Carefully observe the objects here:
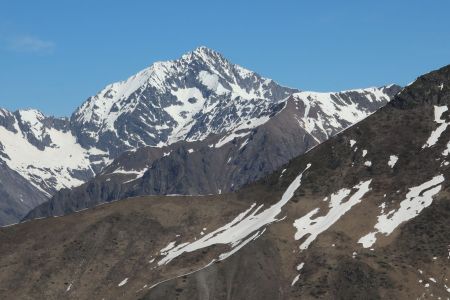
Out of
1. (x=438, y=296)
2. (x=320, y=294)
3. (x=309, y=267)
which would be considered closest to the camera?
(x=438, y=296)

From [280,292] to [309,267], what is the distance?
1046 cm

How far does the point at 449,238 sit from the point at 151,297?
68.7 metres

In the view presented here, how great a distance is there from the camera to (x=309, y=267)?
199m

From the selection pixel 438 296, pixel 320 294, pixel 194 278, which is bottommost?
pixel 438 296

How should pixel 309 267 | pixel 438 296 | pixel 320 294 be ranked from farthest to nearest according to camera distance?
pixel 309 267 < pixel 320 294 < pixel 438 296

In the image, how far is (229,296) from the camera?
192500mm

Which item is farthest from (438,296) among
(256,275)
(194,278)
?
(194,278)

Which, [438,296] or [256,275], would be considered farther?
[256,275]

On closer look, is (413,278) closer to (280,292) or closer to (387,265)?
(387,265)

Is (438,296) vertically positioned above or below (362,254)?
below

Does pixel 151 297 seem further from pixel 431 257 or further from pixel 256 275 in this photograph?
pixel 431 257

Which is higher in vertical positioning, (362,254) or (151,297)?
(151,297)

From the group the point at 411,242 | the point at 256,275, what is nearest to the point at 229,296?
the point at 256,275

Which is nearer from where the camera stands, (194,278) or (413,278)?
(413,278)
